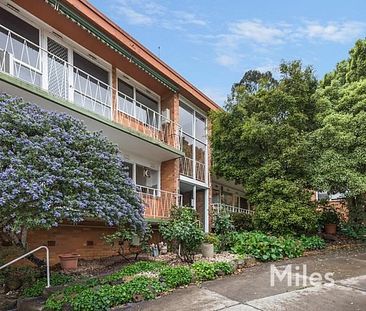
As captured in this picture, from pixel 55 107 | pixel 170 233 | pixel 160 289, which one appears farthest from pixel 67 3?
pixel 160 289

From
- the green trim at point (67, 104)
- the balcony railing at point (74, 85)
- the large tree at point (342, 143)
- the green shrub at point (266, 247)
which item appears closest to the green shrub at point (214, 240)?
the green shrub at point (266, 247)

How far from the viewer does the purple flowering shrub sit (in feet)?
22.4

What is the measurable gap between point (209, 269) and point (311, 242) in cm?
539

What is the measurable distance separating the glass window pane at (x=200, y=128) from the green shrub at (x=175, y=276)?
9824 mm

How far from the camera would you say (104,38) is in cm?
1199

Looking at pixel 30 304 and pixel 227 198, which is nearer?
pixel 30 304

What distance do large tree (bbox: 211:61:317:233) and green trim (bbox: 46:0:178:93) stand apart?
2.92 m

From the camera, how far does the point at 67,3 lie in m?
10.4

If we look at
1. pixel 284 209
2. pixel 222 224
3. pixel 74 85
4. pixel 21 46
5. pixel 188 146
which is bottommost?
pixel 222 224

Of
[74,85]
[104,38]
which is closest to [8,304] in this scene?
[74,85]

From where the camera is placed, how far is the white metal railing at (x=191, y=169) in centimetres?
1645

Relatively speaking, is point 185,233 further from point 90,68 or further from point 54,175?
point 90,68

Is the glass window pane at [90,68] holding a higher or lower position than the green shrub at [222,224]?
higher

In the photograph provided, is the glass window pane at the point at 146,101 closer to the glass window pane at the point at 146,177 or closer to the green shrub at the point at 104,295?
the glass window pane at the point at 146,177
